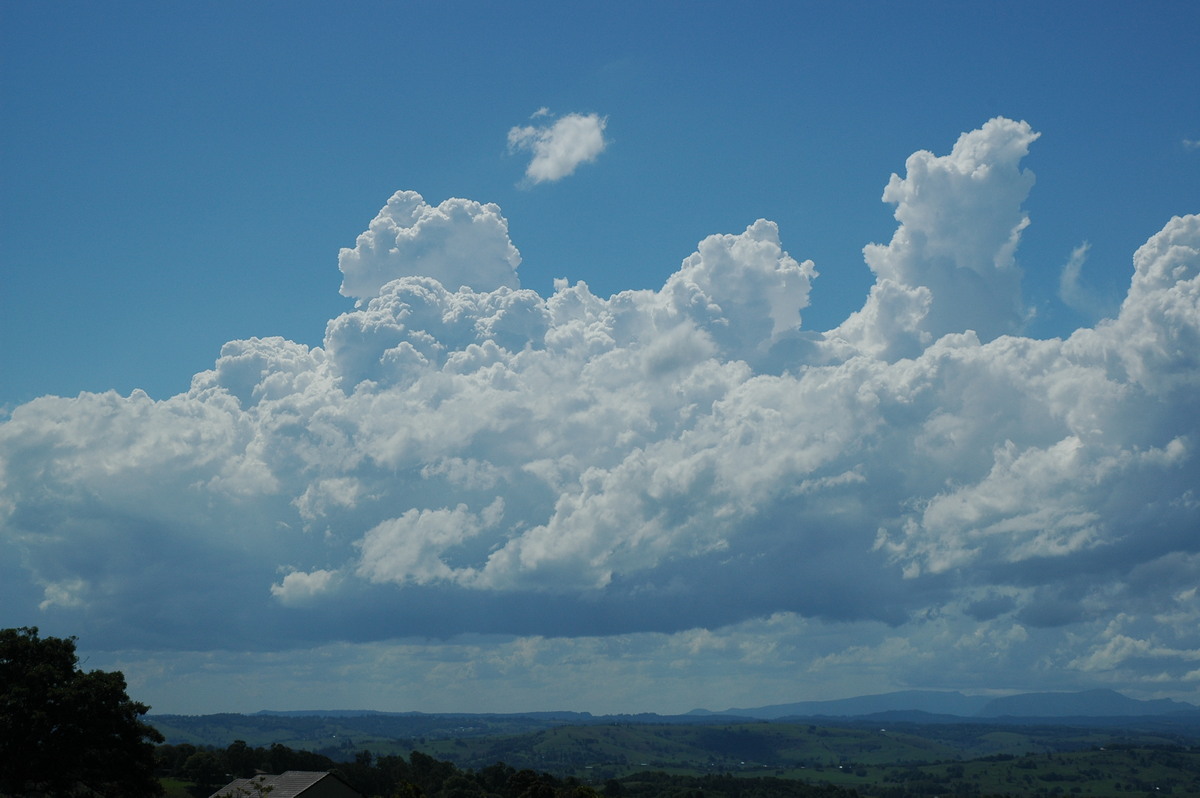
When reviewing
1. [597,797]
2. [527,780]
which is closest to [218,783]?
[527,780]

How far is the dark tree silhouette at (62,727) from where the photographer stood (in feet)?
241

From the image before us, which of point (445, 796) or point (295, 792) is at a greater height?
point (295, 792)

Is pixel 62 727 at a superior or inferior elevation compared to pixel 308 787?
superior

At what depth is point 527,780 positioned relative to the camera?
167 m

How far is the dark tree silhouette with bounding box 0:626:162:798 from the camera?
73.5 m

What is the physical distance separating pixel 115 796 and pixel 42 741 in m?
7.16

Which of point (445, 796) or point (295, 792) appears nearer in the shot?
point (295, 792)

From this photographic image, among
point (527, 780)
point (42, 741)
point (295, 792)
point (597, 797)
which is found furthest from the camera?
point (527, 780)

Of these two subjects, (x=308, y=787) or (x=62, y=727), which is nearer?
(x=62, y=727)

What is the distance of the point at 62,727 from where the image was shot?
75000 mm

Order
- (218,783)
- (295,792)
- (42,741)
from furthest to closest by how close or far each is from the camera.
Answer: (218,783) → (295,792) → (42,741)

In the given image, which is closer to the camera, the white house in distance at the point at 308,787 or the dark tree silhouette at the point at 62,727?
the dark tree silhouette at the point at 62,727

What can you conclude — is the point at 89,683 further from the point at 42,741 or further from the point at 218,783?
the point at 218,783

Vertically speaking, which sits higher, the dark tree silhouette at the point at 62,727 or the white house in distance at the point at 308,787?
the dark tree silhouette at the point at 62,727
